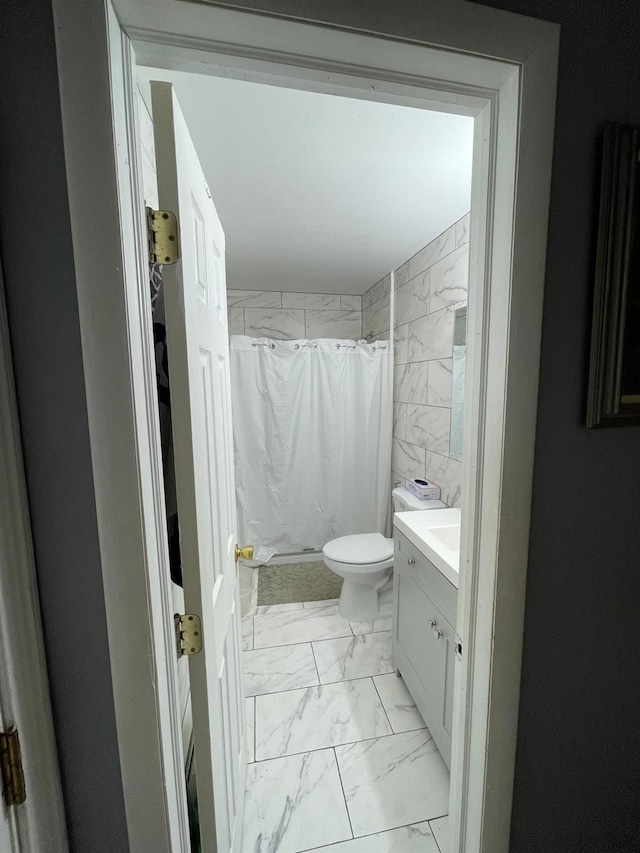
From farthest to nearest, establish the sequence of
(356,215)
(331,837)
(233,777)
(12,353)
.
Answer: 1. (356,215)
2. (331,837)
3. (233,777)
4. (12,353)

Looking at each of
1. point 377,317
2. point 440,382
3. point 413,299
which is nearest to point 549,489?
point 440,382

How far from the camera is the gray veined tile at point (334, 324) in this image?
3.06m

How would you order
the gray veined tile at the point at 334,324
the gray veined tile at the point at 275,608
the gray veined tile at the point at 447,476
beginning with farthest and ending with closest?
the gray veined tile at the point at 334,324 < the gray veined tile at the point at 275,608 < the gray veined tile at the point at 447,476

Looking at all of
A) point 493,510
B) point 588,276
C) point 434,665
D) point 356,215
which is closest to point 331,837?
point 434,665

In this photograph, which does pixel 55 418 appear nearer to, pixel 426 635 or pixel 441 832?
pixel 426 635

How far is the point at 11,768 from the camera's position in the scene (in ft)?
1.50

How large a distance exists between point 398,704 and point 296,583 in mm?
1151

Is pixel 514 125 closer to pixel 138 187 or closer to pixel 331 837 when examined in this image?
pixel 138 187

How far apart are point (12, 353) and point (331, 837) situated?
5.31ft

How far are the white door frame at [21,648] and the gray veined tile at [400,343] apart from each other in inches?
89.3

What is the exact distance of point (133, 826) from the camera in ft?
1.82

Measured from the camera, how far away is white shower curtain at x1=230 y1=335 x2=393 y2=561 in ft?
8.75

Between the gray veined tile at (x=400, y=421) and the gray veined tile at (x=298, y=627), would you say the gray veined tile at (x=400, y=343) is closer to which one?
the gray veined tile at (x=400, y=421)

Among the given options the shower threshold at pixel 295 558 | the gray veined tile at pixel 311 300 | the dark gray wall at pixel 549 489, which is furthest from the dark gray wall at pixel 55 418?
the gray veined tile at pixel 311 300
